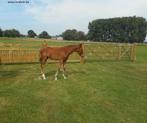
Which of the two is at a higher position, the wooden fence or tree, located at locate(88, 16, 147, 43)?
tree, located at locate(88, 16, 147, 43)

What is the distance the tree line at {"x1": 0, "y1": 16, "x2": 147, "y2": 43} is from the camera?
11806 cm

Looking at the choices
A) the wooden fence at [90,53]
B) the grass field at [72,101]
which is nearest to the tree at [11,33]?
the wooden fence at [90,53]

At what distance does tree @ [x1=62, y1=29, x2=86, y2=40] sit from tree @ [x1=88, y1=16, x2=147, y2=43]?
12.3 ft

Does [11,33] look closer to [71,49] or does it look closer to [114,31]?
[114,31]

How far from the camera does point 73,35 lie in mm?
115438

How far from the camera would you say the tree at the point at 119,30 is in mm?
119438

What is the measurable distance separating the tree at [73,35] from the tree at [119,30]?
375cm

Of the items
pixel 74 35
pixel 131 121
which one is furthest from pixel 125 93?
pixel 74 35

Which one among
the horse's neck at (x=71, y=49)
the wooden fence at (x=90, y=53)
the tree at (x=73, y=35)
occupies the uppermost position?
the tree at (x=73, y=35)

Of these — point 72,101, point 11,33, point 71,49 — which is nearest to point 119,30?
point 11,33

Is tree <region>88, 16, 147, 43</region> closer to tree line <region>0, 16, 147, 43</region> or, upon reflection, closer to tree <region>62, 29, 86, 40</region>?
tree line <region>0, 16, 147, 43</region>

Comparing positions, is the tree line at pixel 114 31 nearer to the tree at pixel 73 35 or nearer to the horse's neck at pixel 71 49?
the tree at pixel 73 35

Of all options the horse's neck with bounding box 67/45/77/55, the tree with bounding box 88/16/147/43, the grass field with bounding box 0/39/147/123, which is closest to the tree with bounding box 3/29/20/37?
the tree with bounding box 88/16/147/43

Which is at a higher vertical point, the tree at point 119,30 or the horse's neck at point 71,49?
the tree at point 119,30
